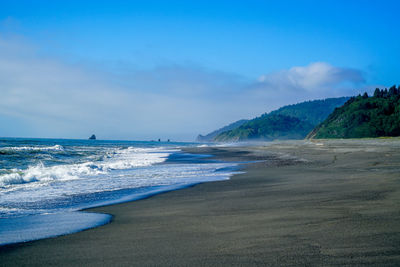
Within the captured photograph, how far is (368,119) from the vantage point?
10769 cm

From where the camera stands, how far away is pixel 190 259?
10.9 feet

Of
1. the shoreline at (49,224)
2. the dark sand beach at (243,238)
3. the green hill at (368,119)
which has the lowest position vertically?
the shoreline at (49,224)

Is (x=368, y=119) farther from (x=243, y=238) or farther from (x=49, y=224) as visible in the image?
(x=49, y=224)

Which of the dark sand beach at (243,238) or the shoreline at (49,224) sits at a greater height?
the dark sand beach at (243,238)

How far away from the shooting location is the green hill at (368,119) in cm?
9619

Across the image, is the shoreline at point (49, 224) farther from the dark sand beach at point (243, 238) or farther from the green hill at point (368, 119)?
the green hill at point (368, 119)

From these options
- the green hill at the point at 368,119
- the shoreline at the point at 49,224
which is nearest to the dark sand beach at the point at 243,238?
the shoreline at the point at 49,224

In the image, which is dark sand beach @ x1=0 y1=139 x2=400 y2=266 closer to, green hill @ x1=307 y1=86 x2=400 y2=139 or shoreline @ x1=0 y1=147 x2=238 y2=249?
shoreline @ x1=0 y1=147 x2=238 y2=249

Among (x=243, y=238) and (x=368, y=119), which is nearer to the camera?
(x=243, y=238)

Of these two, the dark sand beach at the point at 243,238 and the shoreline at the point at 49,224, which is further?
the shoreline at the point at 49,224

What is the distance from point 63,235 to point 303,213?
4.12m

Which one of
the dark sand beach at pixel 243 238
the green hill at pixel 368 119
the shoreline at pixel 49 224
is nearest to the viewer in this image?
the dark sand beach at pixel 243 238

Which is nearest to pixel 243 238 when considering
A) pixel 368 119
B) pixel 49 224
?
pixel 49 224

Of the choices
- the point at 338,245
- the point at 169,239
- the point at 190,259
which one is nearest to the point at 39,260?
the point at 169,239
